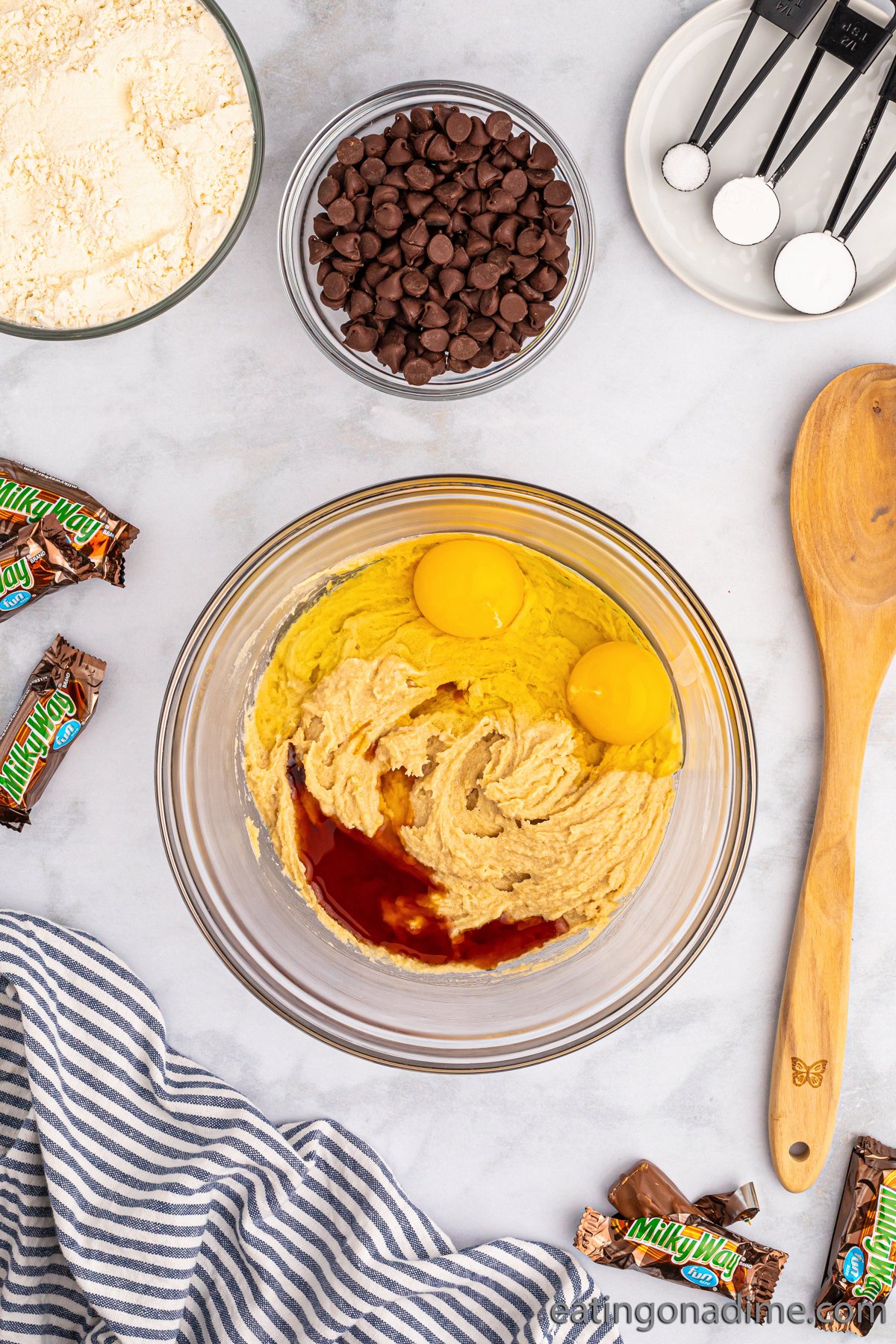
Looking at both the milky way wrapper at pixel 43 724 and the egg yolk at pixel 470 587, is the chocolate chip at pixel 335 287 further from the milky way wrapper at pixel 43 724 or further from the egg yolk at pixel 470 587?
the milky way wrapper at pixel 43 724

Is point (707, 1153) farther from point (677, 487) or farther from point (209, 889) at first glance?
point (677, 487)

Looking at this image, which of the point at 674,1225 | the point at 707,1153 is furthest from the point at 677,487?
the point at 674,1225

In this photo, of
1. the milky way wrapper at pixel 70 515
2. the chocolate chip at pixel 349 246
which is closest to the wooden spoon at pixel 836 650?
the chocolate chip at pixel 349 246

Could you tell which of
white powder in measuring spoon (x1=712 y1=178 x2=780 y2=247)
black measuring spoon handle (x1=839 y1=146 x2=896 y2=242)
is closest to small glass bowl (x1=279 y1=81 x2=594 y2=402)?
white powder in measuring spoon (x1=712 y1=178 x2=780 y2=247)

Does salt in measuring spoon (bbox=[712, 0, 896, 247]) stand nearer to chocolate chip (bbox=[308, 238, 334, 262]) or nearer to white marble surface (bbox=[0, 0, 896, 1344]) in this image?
white marble surface (bbox=[0, 0, 896, 1344])

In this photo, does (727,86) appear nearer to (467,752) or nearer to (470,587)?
(470,587)
